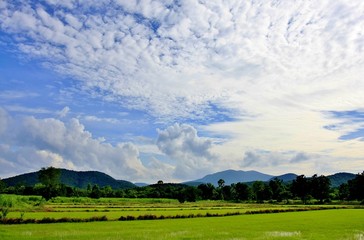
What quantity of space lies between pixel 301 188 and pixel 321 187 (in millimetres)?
11258

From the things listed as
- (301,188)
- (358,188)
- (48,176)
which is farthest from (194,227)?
(301,188)

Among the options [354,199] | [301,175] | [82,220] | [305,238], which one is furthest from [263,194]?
[305,238]

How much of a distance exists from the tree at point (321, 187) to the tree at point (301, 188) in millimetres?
3061

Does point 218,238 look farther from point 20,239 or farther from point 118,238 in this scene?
point 20,239

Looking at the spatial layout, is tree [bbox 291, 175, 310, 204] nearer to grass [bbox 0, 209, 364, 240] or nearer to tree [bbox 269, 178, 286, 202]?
tree [bbox 269, 178, 286, 202]

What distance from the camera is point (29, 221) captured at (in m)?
54.4

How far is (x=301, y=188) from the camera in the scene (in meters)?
174

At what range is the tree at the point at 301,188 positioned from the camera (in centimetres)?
17212

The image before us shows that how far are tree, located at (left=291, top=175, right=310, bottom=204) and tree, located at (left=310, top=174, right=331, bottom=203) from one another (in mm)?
3061

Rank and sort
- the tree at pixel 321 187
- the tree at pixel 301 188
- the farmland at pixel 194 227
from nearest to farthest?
the farmland at pixel 194 227
the tree at pixel 321 187
the tree at pixel 301 188

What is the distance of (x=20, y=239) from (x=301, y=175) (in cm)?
16137

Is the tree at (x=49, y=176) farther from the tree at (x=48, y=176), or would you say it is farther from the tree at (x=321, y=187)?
the tree at (x=321, y=187)

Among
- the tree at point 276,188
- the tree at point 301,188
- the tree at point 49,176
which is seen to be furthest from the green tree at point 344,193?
the tree at point 49,176

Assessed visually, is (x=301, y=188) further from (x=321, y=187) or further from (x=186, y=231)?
(x=186, y=231)
